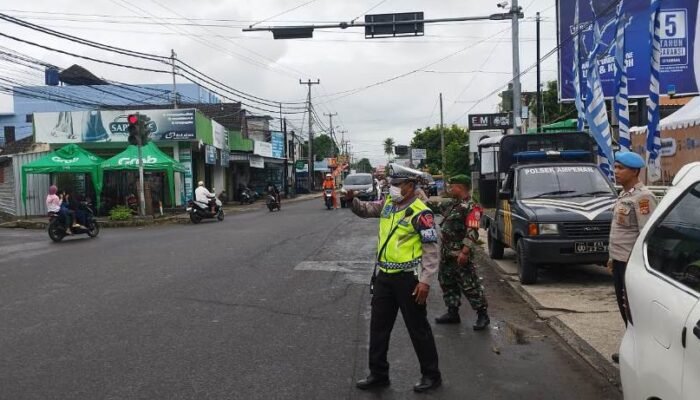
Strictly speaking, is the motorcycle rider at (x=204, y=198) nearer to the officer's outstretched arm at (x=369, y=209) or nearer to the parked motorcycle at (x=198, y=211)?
the parked motorcycle at (x=198, y=211)

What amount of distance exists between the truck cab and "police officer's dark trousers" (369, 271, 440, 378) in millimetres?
4377

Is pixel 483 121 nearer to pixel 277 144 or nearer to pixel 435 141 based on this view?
pixel 277 144

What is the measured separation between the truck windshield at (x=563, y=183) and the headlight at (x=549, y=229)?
1.11 m

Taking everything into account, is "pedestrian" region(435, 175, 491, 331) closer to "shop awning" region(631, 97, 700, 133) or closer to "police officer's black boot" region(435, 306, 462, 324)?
"police officer's black boot" region(435, 306, 462, 324)

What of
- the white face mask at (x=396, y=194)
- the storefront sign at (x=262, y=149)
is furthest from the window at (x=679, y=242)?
the storefront sign at (x=262, y=149)

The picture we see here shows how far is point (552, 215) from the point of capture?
9.07 m

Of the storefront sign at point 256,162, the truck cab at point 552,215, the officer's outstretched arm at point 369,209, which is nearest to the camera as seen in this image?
the officer's outstretched arm at point 369,209

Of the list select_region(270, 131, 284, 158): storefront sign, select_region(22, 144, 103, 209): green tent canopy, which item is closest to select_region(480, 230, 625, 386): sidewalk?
select_region(22, 144, 103, 209): green tent canopy

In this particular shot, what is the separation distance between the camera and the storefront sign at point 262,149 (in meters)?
46.6

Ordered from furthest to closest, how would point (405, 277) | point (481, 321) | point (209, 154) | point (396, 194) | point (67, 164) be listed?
point (209, 154)
point (67, 164)
point (481, 321)
point (396, 194)
point (405, 277)

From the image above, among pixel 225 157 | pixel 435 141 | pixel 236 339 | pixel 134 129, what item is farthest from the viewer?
pixel 435 141

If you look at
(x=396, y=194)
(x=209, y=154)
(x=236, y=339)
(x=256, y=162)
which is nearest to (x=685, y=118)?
(x=396, y=194)

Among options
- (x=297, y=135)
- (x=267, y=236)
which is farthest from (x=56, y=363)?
(x=297, y=135)

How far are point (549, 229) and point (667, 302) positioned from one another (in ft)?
20.6
